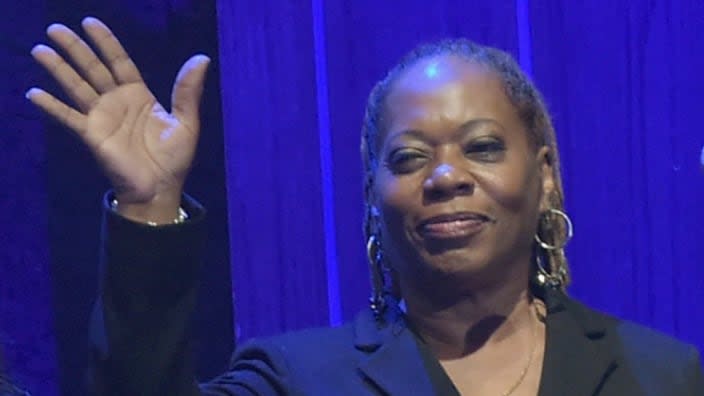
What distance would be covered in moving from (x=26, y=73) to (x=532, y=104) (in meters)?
0.84

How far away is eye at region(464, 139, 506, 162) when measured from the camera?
1.48 meters

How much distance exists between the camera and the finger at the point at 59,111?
1.17 metres

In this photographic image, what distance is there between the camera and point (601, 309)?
199cm

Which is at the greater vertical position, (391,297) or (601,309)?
(391,297)

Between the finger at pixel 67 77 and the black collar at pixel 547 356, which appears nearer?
the finger at pixel 67 77

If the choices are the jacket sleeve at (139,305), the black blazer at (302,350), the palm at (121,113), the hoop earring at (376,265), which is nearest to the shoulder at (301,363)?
the black blazer at (302,350)

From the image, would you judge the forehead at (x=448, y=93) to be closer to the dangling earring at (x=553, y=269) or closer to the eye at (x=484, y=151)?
the eye at (x=484, y=151)

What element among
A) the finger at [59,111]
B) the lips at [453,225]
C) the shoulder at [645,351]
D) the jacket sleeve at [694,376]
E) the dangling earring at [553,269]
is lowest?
the jacket sleeve at [694,376]

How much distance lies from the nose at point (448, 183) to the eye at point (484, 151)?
0.11 ft

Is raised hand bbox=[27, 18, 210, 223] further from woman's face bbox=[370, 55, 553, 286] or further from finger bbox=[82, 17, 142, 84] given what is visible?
woman's face bbox=[370, 55, 553, 286]

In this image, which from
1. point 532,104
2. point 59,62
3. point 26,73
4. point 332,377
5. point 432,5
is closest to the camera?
point 59,62

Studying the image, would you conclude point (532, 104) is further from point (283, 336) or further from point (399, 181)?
point (283, 336)

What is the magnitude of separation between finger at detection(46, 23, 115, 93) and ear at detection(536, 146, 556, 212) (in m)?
0.62

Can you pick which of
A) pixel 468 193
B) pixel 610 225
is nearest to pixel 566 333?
pixel 468 193
